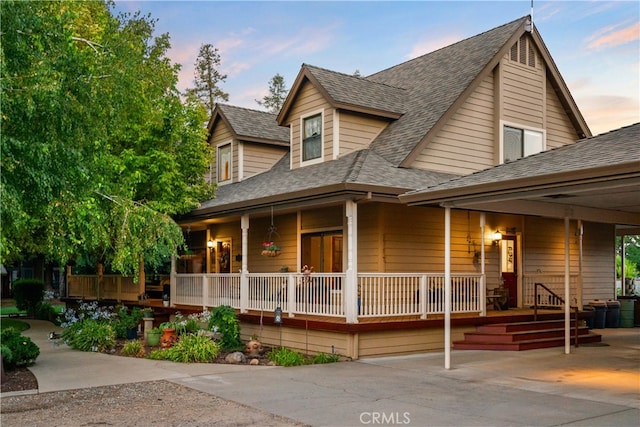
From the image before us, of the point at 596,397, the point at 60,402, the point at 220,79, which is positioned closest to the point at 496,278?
the point at 596,397

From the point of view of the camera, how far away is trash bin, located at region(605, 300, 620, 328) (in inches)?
764

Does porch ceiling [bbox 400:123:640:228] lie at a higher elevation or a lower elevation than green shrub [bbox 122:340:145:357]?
higher

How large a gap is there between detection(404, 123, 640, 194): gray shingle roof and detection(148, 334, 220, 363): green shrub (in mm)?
5169

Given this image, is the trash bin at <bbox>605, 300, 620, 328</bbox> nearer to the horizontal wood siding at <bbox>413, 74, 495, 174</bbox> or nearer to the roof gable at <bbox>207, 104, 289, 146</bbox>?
the horizontal wood siding at <bbox>413, 74, 495, 174</bbox>

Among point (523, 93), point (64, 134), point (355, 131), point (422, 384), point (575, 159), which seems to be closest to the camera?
point (64, 134)

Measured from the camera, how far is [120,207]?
985 cm

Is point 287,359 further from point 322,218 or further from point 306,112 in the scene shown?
point 306,112

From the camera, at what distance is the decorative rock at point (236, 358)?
12532 millimetres

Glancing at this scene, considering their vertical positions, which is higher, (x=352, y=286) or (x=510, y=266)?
(x=510, y=266)

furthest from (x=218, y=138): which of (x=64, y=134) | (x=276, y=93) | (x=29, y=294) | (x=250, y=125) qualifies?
(x=276, y=93)

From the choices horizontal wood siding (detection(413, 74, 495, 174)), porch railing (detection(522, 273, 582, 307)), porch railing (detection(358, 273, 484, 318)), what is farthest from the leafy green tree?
porch railing (detection(522, 273, 582, 307))

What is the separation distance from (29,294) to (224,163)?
486 inches

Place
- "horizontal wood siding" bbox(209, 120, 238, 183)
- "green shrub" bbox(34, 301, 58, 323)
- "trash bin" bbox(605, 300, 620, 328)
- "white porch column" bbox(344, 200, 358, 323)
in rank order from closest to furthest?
1. "white porch column" bbox(344, 200, 358, 323)
2. "trash bin" bbox(605, 300, 620, 328)
3. "horizontal wood siding" bbox(209, 120, 238, 183)
4. "green shrub" bbox(34, 301, 58, 323)

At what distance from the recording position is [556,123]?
1886 cm
